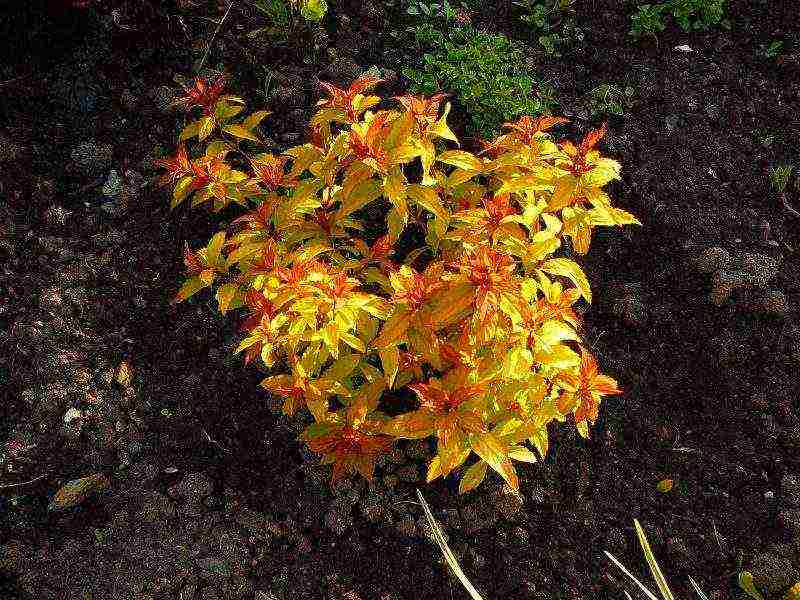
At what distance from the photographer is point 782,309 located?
2.64 m

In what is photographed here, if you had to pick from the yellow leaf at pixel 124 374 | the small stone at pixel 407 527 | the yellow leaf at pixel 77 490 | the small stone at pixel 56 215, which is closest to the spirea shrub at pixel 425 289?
the small stone at pixel 407 527

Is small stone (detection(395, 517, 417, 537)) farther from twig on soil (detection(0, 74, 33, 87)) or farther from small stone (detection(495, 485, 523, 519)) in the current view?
twig on soil (detection(0, 74, 33, 87))

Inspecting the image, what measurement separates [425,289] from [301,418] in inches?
36.3

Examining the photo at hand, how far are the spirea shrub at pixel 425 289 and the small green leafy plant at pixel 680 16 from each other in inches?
67.0

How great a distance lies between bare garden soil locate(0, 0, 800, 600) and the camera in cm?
218

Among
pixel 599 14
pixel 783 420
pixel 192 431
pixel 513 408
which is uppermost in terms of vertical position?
pixel 599 14

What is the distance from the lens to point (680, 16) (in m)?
3.46

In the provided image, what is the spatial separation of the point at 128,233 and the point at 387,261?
1.24 metres

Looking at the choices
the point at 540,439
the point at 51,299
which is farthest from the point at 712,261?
the point at 51,299

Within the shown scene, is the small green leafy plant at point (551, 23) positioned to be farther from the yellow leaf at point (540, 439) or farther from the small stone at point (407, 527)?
the small stone at point (407, 527)

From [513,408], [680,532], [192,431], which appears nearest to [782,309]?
[680,532]

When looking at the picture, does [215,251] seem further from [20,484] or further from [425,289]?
[20,484]

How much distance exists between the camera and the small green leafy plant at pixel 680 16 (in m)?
3.42

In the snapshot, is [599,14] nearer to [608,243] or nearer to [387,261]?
[608,243]
